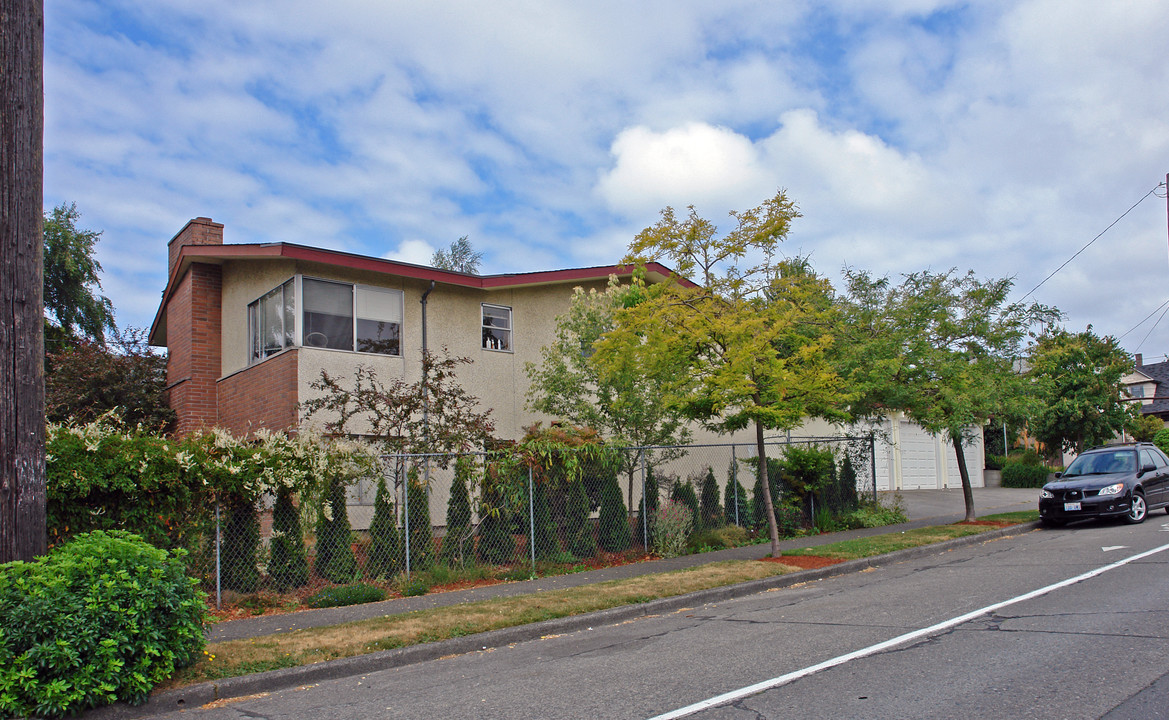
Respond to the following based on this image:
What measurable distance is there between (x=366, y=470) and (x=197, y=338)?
8.74 metres

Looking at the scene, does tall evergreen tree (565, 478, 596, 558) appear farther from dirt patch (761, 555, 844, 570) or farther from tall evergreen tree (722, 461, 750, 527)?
tall evergreen tree (722, 461, 750, 527)

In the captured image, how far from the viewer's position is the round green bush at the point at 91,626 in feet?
17.6

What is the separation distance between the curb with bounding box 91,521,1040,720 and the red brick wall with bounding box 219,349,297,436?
731 cm

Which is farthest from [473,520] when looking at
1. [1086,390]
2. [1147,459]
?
[1086,390]

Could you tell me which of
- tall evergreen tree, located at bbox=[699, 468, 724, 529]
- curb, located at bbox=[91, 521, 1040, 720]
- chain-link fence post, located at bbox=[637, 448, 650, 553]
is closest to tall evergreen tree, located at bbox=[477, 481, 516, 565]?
chain-link fence post, located at bbox=[637, 448, 650, 553]

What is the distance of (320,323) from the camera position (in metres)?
15.5

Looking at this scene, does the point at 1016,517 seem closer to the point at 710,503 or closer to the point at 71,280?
the point at 710,503

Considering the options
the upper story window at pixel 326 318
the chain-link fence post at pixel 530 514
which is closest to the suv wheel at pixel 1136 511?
the chain-link fence post at pixel 530 514

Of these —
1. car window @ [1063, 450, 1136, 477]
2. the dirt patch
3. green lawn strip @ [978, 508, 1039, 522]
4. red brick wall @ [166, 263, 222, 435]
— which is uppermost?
red brick wall @ [166, 263, 222, 435]

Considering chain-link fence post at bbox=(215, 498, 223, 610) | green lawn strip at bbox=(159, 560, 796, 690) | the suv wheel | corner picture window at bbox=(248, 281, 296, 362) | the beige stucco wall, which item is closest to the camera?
green lawn strip at bbox=(159, 560, 796, 690)

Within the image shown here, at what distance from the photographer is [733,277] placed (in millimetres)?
12102

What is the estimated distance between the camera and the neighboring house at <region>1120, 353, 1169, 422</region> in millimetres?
53859

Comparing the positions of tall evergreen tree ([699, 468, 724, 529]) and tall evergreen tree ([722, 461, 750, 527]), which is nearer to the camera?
tall evergreen tree ([699, 468, 724, 529])

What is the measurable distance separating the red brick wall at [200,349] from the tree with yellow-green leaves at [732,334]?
390 inches
